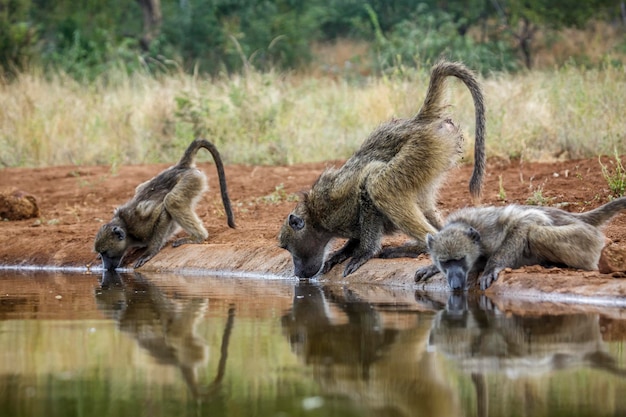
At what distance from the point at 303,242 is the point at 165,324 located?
2281mm

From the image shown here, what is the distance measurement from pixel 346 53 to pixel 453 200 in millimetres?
24303

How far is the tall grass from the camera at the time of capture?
12711 mm

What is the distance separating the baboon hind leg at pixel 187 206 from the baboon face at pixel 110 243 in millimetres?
467

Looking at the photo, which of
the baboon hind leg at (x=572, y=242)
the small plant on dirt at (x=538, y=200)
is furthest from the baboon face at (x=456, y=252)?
the small plant on dirt at (x=538, y=200)

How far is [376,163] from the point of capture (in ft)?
23.3

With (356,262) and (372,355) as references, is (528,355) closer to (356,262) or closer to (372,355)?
(372,355)

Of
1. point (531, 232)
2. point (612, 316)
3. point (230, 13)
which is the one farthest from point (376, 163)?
point (230, 13)

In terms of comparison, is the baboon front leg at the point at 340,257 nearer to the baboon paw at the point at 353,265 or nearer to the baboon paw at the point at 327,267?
the baboon paw at the point at 327,267

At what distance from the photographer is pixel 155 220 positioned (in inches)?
359

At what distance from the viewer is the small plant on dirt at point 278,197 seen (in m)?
10.7

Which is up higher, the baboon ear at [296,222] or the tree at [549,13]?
the tree at [549,13]

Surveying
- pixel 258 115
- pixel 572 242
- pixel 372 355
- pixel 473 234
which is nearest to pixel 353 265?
pixel 473 234

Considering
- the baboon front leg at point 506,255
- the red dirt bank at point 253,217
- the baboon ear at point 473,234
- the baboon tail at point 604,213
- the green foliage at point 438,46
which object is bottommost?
the red dirt bank at point 253,217

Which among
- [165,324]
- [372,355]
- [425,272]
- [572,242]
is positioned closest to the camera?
[372,355]
